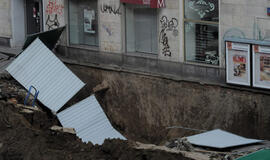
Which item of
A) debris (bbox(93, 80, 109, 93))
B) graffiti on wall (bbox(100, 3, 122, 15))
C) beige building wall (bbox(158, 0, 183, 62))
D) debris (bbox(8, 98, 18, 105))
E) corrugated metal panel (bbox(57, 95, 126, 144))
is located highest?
graffiti on wall (bbox(100, 3, 122, 15))

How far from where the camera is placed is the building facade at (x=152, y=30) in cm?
2130

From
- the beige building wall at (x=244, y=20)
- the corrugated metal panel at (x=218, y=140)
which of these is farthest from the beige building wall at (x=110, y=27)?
the corrugated metal panel at (x=218, y=140)

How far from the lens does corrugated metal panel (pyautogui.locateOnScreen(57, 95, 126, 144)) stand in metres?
22.3

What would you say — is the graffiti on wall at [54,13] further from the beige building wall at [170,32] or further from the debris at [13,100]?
the debris at [13,100]

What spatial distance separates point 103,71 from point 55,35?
2491mm

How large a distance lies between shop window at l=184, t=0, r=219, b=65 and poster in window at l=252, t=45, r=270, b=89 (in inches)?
72.1

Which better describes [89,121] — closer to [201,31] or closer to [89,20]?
[201,31]

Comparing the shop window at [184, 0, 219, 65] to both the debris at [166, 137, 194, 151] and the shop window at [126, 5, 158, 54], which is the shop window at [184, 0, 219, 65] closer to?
the shop window at [126, 5, 158, 54]

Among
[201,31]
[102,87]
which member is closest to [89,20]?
[102,87]

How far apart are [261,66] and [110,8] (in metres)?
7.14

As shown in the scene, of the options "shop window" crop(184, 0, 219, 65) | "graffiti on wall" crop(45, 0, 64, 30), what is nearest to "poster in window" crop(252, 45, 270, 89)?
"shop window" crop(184, 0, 219, 65)

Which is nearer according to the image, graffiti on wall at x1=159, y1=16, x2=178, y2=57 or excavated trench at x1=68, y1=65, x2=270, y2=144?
excavated trench at x1=68, y1=65, x2=270, y2=144

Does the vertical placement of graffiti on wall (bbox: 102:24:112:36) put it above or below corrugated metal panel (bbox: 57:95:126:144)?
above

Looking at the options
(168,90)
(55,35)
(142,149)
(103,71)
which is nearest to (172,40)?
(168,90)
